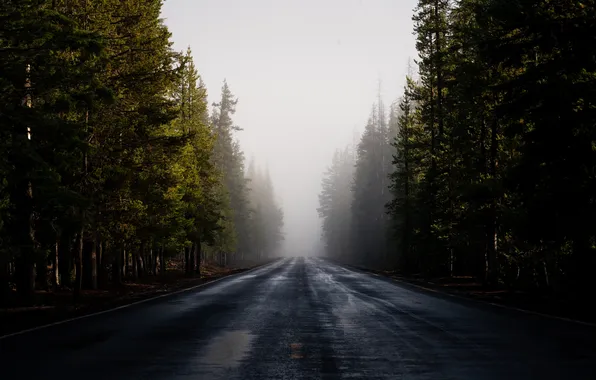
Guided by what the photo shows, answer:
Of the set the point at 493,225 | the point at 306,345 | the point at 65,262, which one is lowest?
the point at 306,345

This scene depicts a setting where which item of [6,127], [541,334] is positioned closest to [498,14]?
[541,334]

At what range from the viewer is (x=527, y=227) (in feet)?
64.4

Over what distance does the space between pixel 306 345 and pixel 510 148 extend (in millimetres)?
19708

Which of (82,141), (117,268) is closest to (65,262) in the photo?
(117,268)

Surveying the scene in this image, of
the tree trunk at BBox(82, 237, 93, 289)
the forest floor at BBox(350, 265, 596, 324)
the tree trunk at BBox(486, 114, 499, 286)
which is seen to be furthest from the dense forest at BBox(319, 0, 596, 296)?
the tree trunk at BBox(82, 237, 93, 289)

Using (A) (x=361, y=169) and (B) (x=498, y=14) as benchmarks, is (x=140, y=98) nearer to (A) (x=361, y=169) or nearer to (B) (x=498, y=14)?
(B) (x=498, y=14)

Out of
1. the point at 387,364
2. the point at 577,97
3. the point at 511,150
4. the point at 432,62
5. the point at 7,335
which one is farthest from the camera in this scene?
the point at 432,62

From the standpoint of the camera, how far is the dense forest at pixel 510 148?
18562 millimetres

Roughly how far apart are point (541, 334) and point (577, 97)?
26.5ft

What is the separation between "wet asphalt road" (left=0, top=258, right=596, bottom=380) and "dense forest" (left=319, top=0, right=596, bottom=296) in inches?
166

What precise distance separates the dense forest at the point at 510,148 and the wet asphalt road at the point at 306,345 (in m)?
4.22

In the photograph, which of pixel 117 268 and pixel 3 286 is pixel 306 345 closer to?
pixel 3 286

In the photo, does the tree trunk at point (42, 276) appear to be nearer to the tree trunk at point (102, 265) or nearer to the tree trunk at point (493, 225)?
the tree trunk at point (102, 265)

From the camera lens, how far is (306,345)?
1172cm
